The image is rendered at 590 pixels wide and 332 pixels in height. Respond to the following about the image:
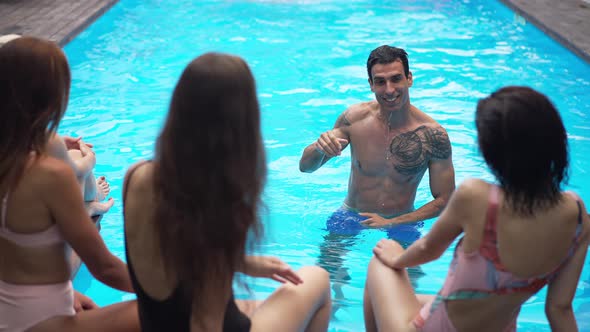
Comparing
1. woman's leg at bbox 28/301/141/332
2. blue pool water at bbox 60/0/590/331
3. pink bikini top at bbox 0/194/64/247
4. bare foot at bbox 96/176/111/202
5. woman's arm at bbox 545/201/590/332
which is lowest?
blue pool water at bbox 60/0/590/331

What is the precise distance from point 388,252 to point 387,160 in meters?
1.42

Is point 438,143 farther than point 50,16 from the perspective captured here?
No

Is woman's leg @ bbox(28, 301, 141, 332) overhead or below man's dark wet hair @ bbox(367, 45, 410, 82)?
below

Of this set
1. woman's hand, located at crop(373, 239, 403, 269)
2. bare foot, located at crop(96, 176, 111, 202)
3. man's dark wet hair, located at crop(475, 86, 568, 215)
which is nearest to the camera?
man's dark wet hair, located at crop(475, 86, 568, 215)

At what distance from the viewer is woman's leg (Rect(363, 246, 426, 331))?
9.07 ft

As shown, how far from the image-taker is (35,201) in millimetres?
2432

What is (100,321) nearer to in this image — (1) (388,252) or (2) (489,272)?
(1) (388,252)

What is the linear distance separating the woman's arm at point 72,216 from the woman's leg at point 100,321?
0.22 m

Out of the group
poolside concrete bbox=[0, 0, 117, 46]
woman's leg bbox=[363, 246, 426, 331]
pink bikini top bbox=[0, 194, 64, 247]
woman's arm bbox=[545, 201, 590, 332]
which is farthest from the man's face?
poolside concrete bbox=[0, 0, 117, 46]

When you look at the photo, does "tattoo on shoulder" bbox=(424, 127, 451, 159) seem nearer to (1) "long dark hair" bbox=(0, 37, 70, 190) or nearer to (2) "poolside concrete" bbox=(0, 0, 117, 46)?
(1) "long dark hair" bbox=(0, 37, 70, 190)

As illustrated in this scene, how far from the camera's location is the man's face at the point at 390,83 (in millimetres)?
4109

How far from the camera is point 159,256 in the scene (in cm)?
229

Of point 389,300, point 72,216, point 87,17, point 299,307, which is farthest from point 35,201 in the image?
point 87,17

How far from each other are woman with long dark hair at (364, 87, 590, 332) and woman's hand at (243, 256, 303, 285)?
1.75 feet
